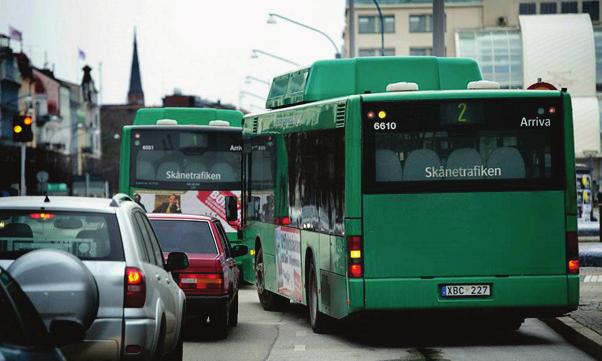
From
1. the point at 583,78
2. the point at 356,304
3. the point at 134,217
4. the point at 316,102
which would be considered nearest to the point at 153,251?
the point at 134,217

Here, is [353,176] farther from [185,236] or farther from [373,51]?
[373,51]

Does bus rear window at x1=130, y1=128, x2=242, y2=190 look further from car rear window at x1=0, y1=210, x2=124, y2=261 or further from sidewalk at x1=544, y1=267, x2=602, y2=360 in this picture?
car rear window at x1=0, y1=210, x2=124, y2=261

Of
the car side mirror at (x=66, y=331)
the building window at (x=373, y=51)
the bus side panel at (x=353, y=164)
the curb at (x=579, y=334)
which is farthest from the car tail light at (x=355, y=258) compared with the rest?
the building window at (x=373, y=51)

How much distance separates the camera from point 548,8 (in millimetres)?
134000

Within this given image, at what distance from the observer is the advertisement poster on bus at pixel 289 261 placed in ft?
60.7

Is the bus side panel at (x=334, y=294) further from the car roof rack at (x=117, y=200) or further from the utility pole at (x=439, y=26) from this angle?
the utility pole at (x=439, y=26)

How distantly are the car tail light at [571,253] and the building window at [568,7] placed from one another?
120 m

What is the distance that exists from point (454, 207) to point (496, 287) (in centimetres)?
93

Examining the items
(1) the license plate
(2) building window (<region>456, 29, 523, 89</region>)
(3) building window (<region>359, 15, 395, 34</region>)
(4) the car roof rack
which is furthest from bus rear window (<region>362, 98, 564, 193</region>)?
(3) building window (<region>359, 15, 395, 34</region>)

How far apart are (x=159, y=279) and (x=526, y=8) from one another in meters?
127

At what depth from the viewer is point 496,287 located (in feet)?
51.0

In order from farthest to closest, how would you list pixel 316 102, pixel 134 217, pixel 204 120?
pixel 204 120, pixel 316 102, pixel 134 217

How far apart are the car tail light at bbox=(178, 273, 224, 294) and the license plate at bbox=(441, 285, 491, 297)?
260 cm

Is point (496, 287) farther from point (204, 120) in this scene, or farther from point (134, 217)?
point (204, 120)
